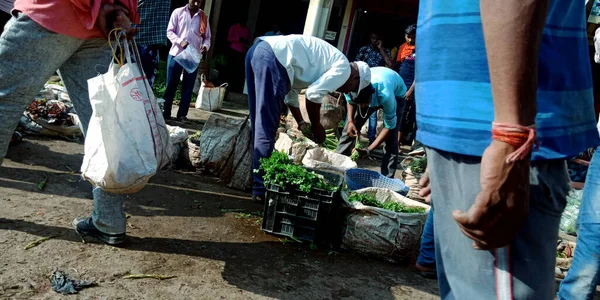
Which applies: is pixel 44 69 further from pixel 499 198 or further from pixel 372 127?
pixel 372 127

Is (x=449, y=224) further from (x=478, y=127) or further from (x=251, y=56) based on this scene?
(x=251, y=56)

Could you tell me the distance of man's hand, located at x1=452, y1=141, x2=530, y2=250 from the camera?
1.24 m

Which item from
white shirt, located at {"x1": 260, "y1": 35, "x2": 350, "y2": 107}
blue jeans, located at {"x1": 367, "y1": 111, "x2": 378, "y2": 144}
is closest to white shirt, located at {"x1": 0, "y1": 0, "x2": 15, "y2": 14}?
white shirt, located at {"x1": 260, "y1": 35, "x2": 350, "y2": 107}

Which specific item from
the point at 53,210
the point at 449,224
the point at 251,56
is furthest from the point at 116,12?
the point at 449,224

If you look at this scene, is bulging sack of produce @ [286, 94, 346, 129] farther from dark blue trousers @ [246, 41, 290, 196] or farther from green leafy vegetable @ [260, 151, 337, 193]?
green leafy vegetable @ [260, 151, 337, 193]

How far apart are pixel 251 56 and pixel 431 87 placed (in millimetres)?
3438

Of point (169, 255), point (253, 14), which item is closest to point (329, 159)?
point (169, 255)

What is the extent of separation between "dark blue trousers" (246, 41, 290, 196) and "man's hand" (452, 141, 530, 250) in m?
3.39

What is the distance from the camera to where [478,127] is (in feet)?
4.48

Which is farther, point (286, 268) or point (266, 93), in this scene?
point (266, 93)

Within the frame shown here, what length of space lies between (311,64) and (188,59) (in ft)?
12.3

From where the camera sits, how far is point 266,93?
4586 millimetres

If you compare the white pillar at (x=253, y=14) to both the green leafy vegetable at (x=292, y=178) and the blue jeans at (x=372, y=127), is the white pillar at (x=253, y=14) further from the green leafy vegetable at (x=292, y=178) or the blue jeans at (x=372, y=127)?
the green leafy vegetable at (x=292, y=178)

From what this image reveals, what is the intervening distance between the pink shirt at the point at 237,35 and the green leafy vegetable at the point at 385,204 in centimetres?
964
